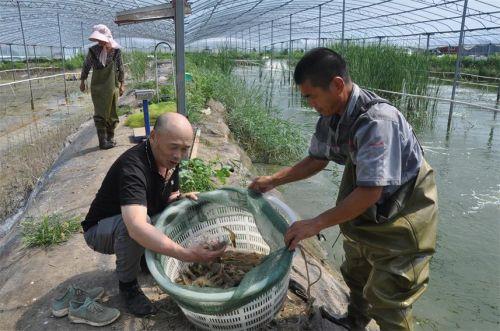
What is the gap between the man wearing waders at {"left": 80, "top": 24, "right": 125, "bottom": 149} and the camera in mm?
4859

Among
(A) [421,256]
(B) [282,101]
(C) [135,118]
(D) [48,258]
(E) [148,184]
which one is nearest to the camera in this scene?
(A) [421,256]

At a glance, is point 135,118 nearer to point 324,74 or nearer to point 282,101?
point 324,74

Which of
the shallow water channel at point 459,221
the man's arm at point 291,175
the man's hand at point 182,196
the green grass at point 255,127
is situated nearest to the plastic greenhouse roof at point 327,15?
the green grass at point 255,127

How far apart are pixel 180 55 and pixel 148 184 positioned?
4.85ft

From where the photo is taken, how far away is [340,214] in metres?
1.67

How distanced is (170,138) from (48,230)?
1504 mm

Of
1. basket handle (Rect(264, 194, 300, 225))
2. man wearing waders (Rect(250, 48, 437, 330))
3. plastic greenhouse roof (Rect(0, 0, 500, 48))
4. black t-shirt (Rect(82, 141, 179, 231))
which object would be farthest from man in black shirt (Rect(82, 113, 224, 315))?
plastic greenhouse roof (Rect(0, 0, 500, 48))

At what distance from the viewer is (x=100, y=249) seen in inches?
84.4

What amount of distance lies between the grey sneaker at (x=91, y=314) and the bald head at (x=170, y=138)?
2.61 feet

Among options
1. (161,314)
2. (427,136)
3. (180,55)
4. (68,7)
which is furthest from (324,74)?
(68,7)

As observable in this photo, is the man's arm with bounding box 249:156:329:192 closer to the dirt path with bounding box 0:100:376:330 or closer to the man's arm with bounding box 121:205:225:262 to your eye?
the man's arm with bounding box 121:205:225:262

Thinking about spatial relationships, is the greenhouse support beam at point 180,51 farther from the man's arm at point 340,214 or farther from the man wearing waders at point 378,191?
the man's arm at point 340,214

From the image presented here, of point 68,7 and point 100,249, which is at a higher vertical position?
point 68,7

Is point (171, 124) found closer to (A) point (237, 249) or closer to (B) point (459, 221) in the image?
(A) point (237, 249)
